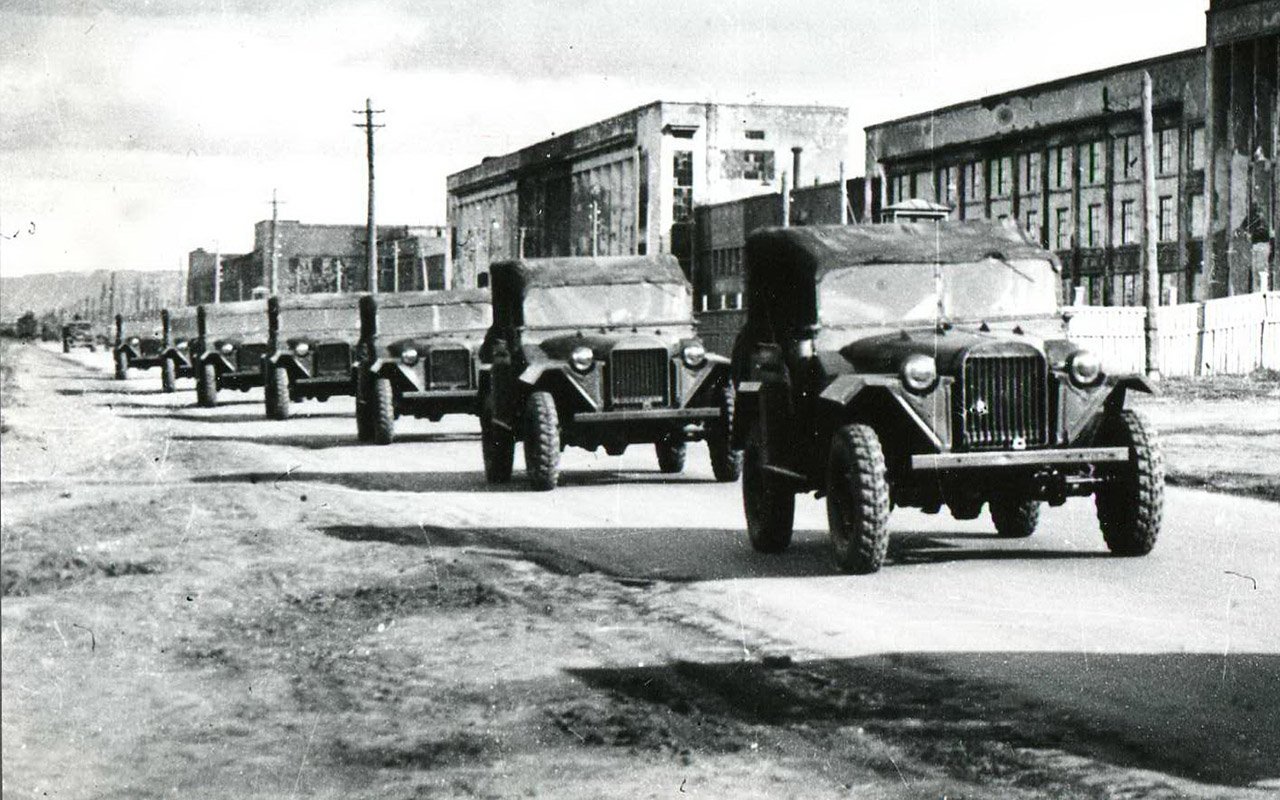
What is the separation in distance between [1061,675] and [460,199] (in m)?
126

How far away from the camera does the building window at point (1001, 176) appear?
235ft

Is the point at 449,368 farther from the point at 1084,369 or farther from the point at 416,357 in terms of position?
the point at 1084,369

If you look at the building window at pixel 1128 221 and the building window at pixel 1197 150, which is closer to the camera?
the building window at pixel 1197 150

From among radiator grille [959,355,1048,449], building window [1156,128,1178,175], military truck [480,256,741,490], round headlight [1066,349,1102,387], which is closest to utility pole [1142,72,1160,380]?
military truck [480,256,741,490]

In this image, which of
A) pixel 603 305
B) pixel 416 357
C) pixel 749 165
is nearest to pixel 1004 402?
pixel 603 305

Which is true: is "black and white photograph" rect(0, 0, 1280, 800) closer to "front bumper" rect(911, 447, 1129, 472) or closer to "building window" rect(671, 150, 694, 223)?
"front bumper" rect(911, 447, 1129, 472)

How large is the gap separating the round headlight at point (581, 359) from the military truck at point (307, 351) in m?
12.9

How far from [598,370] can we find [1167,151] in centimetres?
5013

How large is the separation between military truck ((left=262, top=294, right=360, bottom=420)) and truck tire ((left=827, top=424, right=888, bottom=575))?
19225 millimetres

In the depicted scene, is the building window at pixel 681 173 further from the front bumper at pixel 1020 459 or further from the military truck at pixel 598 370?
the front bumper at pixel 1020 459

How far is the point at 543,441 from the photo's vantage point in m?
15.9

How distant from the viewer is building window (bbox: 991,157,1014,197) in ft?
235

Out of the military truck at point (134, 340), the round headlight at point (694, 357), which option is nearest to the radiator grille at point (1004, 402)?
the round headlight at point (694, 357)

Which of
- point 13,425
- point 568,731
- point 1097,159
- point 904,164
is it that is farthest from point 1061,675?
point 904,164
